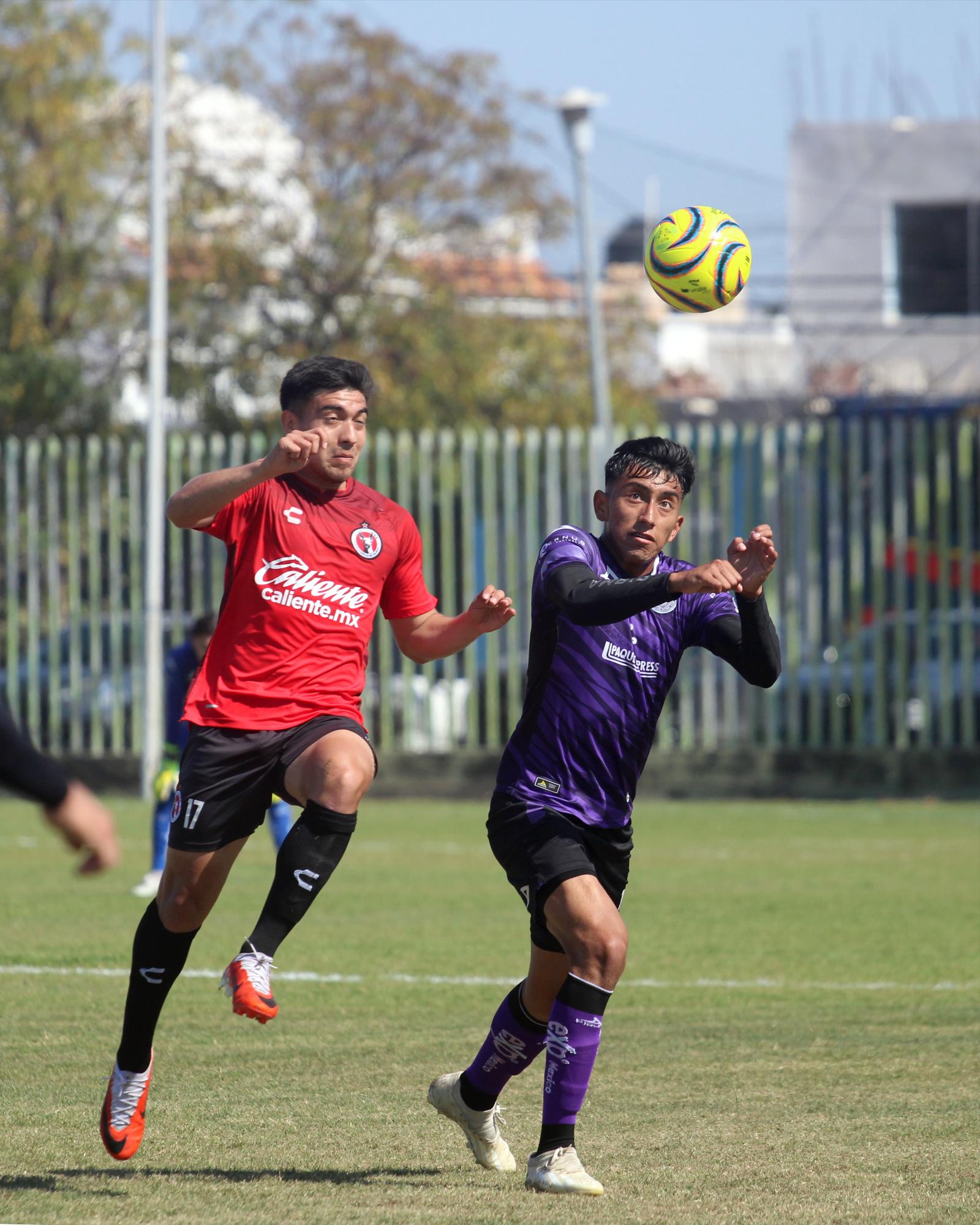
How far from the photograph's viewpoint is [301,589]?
5.83 meters

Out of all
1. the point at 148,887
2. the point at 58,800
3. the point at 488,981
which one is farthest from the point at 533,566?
the point at 58,800

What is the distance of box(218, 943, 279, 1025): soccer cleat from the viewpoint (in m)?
4.97

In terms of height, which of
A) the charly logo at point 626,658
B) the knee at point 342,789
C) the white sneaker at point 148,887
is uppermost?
the charly logo at point 626,658

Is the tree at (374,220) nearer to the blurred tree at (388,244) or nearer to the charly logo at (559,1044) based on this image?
the blurred tree at (388,244)

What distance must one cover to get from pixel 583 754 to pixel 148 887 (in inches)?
289

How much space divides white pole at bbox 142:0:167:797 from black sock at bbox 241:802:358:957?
1421 centimetres

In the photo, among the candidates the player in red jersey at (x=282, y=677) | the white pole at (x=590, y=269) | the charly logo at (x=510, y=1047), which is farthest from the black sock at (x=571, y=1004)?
the white pole at (x=590, y=269)

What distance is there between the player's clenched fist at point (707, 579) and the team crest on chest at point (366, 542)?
1436mm

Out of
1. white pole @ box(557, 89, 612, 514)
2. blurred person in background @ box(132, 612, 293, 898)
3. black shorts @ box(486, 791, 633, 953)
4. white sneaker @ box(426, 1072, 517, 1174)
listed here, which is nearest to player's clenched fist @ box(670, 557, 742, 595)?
black shorts @ box(486, 791, 633, 953)

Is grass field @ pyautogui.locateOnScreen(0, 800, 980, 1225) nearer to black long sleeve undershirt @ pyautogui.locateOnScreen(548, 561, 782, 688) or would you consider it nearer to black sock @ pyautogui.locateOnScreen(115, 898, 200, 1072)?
black sock @ pyautogui.locateOnScreen(115, 898, 200, 1072)

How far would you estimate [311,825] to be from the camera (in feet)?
17.9

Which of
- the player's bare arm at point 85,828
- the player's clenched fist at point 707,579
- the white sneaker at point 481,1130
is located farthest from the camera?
the white sneaker at point 481,1130

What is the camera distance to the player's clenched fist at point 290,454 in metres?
5.33

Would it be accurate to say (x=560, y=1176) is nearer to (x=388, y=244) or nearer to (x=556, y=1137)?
(x=556, y=1137)
